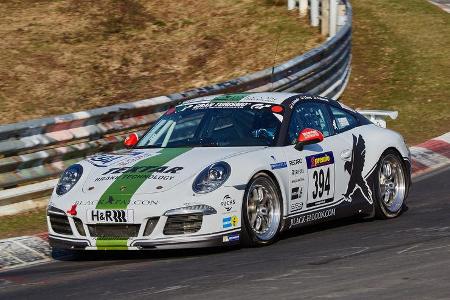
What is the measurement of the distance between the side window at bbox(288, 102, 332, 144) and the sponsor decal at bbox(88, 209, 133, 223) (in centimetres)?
191

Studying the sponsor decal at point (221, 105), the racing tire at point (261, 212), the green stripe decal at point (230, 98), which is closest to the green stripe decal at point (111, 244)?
the racing tire at point (261, 212)

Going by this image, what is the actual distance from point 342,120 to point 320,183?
0.95 metres

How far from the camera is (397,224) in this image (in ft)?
35.3

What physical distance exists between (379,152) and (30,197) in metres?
3.58

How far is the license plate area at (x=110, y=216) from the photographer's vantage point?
9.16 m

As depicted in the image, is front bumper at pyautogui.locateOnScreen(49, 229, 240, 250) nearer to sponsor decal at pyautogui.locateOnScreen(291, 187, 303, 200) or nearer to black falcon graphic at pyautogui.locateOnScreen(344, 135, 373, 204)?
sponsor decal at pyautogui.locateOnScreen(291, 187, 303, 200)

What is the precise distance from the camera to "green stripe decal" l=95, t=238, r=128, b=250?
918cm

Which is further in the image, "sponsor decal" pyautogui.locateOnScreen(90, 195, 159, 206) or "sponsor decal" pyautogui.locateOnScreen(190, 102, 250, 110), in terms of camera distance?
"sponsor decal" pyautogui.locateOnScreen(190, 102, 250, 110)

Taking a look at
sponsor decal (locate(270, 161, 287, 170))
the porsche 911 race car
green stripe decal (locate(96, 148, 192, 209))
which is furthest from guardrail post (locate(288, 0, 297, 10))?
green stripe decal (locate(96, 148, 192, 209))

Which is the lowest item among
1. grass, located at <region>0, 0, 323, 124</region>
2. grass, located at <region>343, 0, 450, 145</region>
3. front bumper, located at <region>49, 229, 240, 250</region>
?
grass, located at <region>343, 0, 450, 145</region>

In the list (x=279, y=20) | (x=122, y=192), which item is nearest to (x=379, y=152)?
(x=122, y=192)

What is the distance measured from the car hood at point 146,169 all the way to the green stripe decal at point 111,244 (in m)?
0.34

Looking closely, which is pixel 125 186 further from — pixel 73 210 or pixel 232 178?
pixel 232 178

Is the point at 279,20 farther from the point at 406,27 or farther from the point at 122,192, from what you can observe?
the point at 122,192
